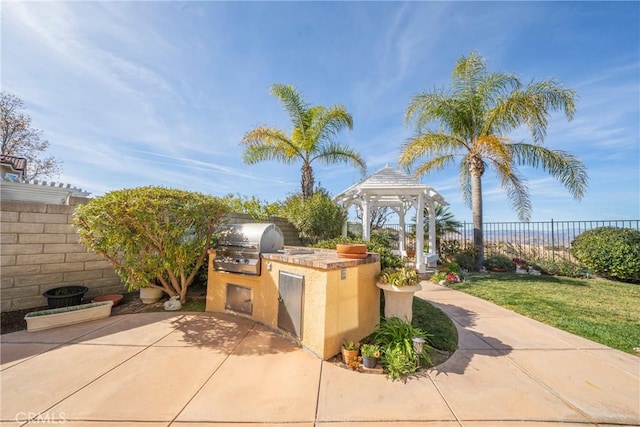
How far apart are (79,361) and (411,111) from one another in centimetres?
1259

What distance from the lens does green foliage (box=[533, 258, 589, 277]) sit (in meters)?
9.73

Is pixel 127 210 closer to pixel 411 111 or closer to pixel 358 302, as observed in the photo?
pixel 358 302

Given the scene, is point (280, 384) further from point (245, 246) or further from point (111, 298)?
point (111, 298)

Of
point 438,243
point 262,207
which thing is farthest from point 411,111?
point 262,207

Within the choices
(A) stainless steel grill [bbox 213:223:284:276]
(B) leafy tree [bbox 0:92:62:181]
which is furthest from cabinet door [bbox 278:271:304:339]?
(B) leafy tree [bbox 0:92:62:181]

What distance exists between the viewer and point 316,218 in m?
9.50

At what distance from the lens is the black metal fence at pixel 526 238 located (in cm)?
1109

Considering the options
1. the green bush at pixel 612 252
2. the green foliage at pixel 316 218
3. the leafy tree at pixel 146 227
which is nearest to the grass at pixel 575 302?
the green bush at pixel 612 252

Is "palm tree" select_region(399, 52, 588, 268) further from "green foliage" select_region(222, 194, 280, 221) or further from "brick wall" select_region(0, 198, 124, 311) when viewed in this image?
"brick wall" select_region(0, 198, 124, 311)

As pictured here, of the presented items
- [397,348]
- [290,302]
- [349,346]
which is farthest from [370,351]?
[290,302]

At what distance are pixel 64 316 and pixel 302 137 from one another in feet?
30.8

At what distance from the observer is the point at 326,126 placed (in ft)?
35.8

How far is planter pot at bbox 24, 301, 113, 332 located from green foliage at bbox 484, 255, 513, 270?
13.8 metres

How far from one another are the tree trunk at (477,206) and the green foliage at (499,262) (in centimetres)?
66
